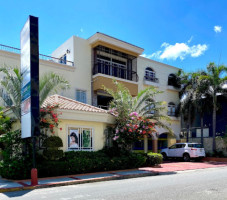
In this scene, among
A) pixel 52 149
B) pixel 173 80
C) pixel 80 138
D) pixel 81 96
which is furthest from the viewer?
pixel 173 80

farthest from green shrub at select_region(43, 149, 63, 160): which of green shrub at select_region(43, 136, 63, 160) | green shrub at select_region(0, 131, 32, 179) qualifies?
green shrub at select_region(0, 131, 32, 179)

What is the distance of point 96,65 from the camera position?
70.6 feet

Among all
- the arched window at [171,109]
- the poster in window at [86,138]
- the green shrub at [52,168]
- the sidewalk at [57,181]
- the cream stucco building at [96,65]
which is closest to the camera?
the sidewalk at [57,181]

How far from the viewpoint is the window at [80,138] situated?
1471cm

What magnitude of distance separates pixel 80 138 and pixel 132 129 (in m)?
3.16

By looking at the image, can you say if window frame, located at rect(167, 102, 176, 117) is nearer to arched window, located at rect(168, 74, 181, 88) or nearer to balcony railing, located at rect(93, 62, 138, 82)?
arched window, located at rect(168, 74, 181, 88)

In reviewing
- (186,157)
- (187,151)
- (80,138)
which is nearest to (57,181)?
(80,138)

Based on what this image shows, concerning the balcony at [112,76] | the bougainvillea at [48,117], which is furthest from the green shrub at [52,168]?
the balcony at [112,76]

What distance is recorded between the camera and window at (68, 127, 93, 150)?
14.7 meters

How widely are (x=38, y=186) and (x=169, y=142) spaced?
1963 centimetres

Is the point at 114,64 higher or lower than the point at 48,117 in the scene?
higher

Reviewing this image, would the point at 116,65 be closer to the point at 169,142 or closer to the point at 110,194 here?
the point at 169,142

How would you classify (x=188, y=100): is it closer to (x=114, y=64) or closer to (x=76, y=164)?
(x=114, y=64)

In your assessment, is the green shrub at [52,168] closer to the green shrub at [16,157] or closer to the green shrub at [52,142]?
the green shrub at [16,157]
